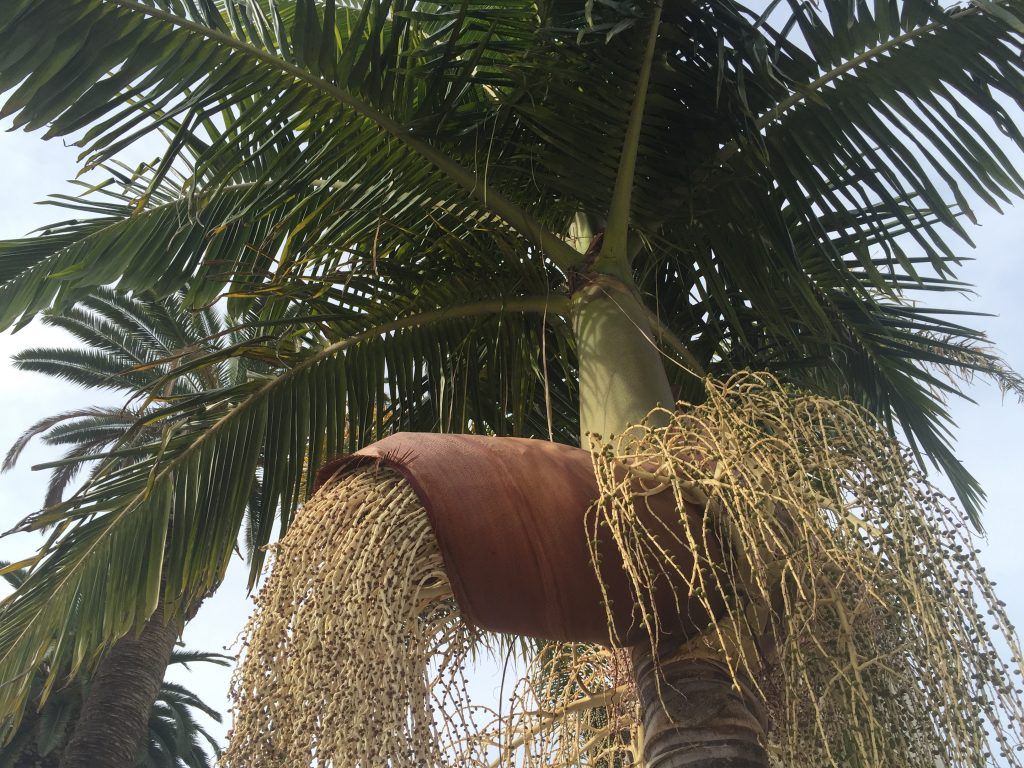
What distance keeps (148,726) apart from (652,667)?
1406 centimetres

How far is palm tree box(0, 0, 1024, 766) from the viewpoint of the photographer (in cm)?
249

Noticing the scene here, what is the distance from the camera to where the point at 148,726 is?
14273mm

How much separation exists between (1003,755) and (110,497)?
7.97ft

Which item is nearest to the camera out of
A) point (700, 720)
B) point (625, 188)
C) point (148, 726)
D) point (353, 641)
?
point (353, 641)

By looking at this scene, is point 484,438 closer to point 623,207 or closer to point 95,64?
point 623,207

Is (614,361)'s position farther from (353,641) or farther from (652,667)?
(353,641)

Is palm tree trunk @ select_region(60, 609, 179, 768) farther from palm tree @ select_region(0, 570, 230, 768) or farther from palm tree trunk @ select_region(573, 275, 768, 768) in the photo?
palm tree trunk @ select_region(573, 275, 768, 768)

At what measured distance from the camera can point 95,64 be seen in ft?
8.03

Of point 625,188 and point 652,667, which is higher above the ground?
point 625,188

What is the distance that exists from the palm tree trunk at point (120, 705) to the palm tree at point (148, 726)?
2.75m

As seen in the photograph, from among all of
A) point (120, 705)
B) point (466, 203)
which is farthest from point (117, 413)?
point (466, 203)

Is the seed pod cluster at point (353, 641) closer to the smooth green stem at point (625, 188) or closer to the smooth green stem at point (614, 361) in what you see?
the smooth green stem at point (614, 361)

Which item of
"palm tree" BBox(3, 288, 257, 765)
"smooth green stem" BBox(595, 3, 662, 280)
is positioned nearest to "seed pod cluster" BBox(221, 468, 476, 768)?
"smooth green stem" BBox(595, 3, 662, 280)

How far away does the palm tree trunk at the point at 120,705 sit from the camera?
8.68m
